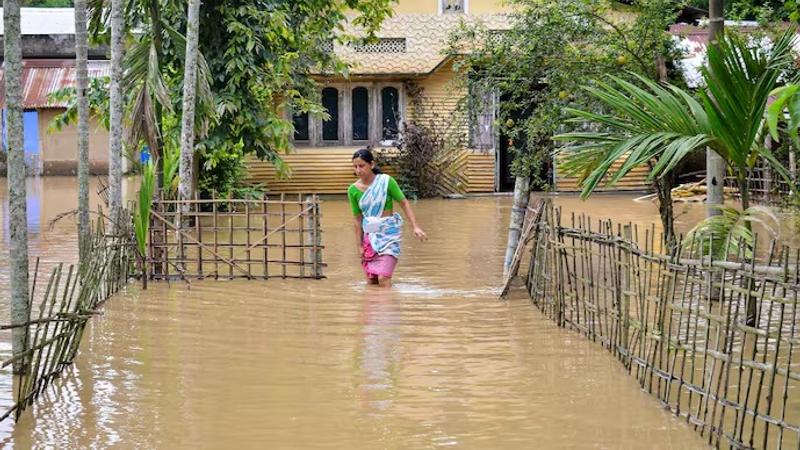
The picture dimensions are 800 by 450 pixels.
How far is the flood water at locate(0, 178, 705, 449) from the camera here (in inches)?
242

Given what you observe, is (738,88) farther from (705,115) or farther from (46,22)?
(46,22)

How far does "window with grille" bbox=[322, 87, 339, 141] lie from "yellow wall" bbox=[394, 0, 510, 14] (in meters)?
2.24

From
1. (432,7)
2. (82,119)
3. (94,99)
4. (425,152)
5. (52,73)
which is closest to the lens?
(82,119)

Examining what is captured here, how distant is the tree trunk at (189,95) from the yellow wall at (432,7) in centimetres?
1066

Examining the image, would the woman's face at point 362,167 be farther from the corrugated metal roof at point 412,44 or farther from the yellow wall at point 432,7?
the yellow wall at point 432,7

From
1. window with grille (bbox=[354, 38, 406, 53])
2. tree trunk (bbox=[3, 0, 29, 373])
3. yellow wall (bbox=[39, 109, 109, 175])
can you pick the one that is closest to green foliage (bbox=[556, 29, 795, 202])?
tree trunk (bbox=[3, 0, 29, 373])

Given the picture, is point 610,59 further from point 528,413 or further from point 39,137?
point 39,137

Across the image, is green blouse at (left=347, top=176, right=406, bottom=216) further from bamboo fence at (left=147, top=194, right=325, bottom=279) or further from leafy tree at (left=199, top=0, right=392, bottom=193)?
leafy tree at (left=199, top=0, right=392, bottom=193)

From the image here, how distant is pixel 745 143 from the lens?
7.61 meters

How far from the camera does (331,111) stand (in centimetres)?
2434

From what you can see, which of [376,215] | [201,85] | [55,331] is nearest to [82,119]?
[376,215]

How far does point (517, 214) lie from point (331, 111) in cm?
1352

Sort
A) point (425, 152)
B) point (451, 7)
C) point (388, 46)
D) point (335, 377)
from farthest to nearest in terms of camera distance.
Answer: point (451, 7) → point (388, 46) → point (425, 152) → point (335, 377)

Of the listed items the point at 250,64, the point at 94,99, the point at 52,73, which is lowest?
the point at 94,99
